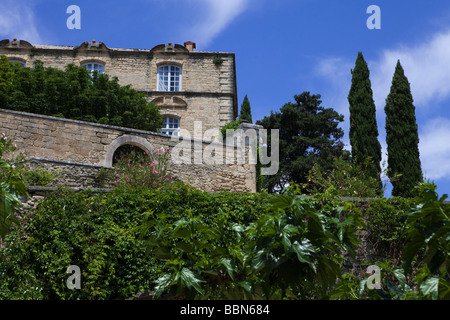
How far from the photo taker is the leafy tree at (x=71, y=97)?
58.4 ft

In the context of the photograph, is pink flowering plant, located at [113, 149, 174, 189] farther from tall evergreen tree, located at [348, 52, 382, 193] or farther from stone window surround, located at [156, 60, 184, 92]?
stone window surround, located at [156, 60, 184, 92]

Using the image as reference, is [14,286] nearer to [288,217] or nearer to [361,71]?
[288,217]

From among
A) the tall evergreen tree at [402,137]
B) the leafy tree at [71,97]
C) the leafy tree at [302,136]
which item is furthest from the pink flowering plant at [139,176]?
the leafy tree at [302,136]

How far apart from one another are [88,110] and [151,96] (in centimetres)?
514

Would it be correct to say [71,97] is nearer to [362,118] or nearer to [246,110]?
[362,118]

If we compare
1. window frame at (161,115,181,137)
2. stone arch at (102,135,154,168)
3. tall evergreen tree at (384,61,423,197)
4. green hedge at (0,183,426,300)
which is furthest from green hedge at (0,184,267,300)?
window frame at (161,115,181,137)

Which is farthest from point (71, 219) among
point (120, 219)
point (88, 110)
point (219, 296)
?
point (88, 110)

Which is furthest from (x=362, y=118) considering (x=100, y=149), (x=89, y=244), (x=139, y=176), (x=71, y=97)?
(x=89, y=244)

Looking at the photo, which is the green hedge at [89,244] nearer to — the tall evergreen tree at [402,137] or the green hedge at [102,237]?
the green hedge at [102,237]

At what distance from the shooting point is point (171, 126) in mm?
22859

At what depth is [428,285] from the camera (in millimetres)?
2924

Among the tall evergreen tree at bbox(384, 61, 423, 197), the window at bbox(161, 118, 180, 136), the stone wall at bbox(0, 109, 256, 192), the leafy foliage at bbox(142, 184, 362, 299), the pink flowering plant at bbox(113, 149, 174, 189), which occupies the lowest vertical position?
the leafy foliage at bbox(142, 184, 362, 299)

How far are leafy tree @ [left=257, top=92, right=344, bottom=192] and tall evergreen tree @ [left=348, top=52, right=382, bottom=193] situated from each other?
5600 millimetres

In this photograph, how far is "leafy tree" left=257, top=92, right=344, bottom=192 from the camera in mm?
26031
